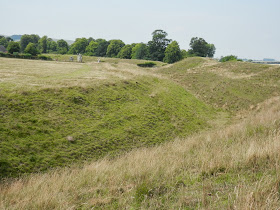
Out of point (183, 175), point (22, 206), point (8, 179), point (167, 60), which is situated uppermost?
point (167, 60)

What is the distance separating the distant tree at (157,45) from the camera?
107250 millimetres

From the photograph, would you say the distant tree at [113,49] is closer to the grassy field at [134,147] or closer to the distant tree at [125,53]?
the distant tree at [125,53]

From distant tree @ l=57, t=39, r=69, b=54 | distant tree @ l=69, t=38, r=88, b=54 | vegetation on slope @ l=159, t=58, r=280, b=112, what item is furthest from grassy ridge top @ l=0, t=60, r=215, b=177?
distant tree @ l=57, t=39, r=69, b=54

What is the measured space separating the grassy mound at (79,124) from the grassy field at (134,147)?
56 mm

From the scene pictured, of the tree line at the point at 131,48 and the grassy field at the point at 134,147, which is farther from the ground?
the tree line at the point at 131,48

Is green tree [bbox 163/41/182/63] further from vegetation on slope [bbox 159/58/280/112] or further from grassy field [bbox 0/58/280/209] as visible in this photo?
grassy field [bbox 0/58/280/209]

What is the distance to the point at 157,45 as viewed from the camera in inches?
4281

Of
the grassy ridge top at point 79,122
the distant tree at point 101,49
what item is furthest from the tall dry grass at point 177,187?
the distant tree at point 101,49

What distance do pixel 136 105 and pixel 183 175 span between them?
14334 mm

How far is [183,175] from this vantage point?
17.7ft

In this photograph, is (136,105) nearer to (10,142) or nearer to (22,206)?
(10,142)

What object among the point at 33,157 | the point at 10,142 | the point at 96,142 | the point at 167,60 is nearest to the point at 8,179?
the point at 33,157

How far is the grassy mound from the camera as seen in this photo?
10531 mm

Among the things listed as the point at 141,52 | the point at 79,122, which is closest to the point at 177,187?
the point at 79,122
